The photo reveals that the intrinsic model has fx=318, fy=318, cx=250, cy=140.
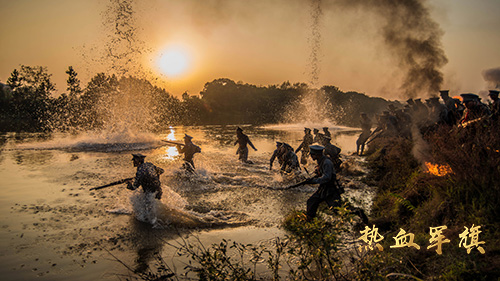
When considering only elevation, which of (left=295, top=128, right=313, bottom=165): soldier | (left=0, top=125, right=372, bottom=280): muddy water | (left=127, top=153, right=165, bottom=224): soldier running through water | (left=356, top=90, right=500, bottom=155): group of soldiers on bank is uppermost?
(left=356, top=90, right=500, bottom=155): group of soldiers on bank

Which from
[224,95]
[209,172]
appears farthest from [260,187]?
[224,95]

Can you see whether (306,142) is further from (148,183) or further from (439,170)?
(148,183)

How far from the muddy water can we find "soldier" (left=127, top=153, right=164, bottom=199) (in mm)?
444

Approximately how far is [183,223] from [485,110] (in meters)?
8.33

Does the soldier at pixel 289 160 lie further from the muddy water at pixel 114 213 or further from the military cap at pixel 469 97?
the military cap at pixel 469 97

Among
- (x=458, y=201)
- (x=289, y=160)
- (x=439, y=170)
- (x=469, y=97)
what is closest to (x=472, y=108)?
(x=469, y=97)

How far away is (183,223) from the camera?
26.6 ft

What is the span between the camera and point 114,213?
8898mm

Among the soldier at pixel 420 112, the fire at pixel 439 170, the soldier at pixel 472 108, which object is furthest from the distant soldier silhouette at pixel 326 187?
the soldier at pixel 420 112

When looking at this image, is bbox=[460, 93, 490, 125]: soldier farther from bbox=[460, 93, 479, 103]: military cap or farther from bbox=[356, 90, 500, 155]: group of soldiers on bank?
bbox=[356, 90, 500, 155]: group of soldiers on bank

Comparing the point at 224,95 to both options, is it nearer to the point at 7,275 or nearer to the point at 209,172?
the point at 209,172

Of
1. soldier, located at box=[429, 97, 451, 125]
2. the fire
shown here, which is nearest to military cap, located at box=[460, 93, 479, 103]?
the fire

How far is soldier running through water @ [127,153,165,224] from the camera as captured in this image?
8195 millimetres

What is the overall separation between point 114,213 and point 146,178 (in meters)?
1.67
